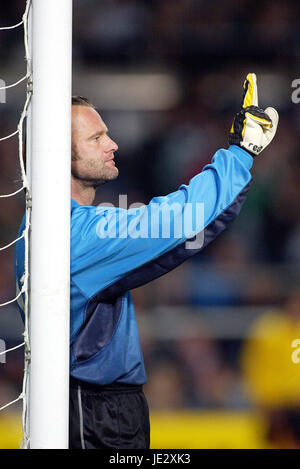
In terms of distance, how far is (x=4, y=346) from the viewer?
298 cm

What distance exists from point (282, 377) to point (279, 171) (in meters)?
0.92

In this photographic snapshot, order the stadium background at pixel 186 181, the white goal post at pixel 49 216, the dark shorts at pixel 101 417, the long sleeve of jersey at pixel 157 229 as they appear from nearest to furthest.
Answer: the white goal post at pixel 49 216, the long sleeve of jersey at pixel 157 229, the dark shorts at pixel 101 417, the stadium background at pixel 186 181

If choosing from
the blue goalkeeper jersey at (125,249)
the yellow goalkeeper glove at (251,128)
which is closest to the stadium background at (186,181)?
the blue goalkeeper jersey at (125,249)

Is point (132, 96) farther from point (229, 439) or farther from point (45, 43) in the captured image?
point (45, 43)

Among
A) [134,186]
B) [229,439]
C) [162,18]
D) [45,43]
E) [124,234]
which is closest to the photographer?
[45,43]

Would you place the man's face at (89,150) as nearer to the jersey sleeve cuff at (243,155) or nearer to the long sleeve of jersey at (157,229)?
the long sleeve of jersey at (157,229)

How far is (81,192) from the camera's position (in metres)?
1.60

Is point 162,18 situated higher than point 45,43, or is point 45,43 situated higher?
point 162,18

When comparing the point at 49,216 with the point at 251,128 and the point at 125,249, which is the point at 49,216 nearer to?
the point at 125,249

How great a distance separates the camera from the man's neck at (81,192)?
159cm

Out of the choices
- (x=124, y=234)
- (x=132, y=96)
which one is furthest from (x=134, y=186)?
(x=124, y=234)

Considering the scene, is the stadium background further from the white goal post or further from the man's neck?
the white goal post

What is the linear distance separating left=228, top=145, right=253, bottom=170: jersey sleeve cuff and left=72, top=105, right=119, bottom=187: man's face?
0.87 ft

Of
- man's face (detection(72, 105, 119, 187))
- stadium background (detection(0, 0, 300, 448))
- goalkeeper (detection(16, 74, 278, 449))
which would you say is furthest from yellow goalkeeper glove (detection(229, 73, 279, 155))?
stadium background (detection(0, 0, 300, 448))
